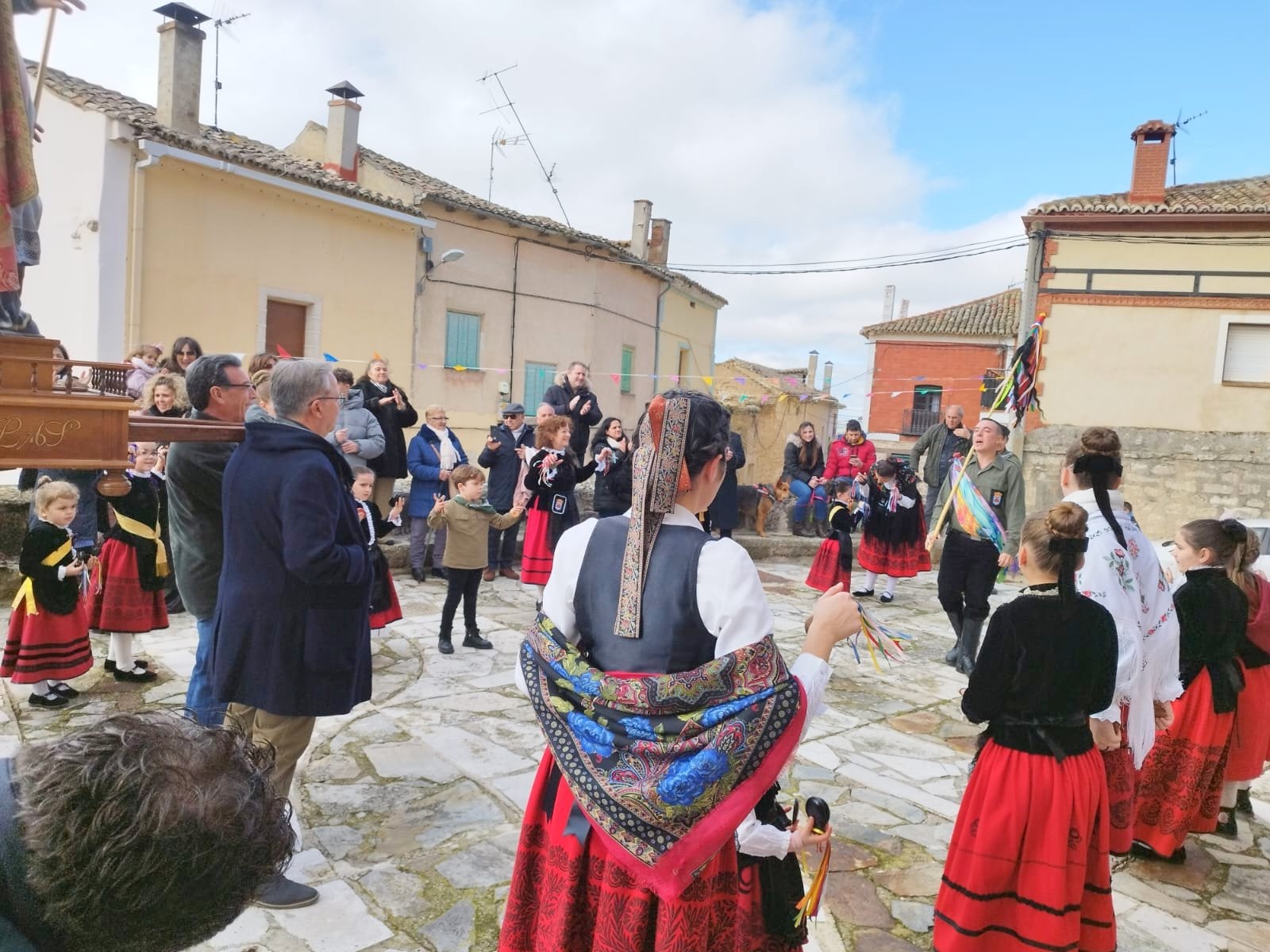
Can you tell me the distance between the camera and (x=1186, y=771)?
12.4ft

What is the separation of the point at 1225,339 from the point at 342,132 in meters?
18.2

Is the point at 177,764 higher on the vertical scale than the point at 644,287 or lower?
lower

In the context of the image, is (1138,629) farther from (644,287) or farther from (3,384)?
(644,287)

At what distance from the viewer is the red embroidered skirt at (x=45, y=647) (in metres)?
4.54

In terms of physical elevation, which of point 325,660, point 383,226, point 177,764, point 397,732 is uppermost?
point 383,226

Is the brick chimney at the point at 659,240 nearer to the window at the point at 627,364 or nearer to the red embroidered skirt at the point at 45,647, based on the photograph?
the window at the point at 627,364

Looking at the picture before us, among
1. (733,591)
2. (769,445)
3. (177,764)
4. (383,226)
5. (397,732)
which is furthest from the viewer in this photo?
(769,445)

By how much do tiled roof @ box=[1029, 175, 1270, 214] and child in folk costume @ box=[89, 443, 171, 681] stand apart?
676 inches

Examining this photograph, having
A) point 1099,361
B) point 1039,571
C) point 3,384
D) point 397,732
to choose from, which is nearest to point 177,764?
point 3,384

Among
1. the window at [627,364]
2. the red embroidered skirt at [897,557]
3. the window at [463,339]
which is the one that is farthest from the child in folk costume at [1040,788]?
the window at [627,364]

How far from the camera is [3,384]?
6.19 feet

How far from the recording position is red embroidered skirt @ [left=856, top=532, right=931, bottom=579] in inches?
342

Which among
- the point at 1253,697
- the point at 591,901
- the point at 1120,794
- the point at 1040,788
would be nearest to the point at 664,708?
the point at 591,901

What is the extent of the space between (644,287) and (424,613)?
18.3 meters
